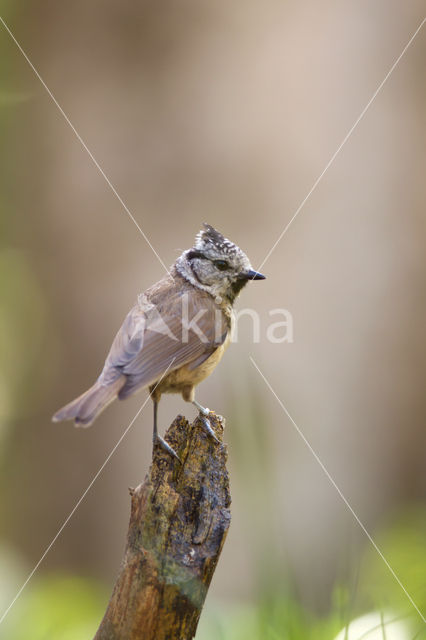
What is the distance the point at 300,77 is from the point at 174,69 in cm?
98

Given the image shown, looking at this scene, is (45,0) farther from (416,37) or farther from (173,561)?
(173,561)

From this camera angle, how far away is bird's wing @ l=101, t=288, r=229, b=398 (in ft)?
9.12

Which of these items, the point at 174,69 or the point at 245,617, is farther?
the point at 174,69

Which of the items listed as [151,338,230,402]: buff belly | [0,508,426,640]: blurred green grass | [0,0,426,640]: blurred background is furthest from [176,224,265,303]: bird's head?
[0,0,426,640]: blurred background

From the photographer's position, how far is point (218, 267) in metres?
3.42

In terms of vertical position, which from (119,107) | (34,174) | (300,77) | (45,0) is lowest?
(34,174)

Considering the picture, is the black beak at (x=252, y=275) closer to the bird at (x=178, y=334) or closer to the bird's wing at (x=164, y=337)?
the bird at (x=178, y=334)

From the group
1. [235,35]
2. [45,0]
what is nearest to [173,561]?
[235,35]

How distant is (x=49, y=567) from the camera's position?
5.56 m

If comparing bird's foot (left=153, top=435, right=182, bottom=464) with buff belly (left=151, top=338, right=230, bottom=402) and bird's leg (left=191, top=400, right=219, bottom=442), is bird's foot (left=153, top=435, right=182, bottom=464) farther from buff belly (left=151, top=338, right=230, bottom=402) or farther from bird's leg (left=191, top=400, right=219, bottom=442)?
buff belly (left=151, top=338, right=230, bottom=402)

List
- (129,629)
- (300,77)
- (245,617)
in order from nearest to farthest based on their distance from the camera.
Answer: (129,629) < (245,617) < (300,77)

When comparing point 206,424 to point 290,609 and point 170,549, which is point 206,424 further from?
point 290,609

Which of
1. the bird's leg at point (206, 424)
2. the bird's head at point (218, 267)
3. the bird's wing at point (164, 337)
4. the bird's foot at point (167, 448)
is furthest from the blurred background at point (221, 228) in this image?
the bird's foot at point (167, 448)

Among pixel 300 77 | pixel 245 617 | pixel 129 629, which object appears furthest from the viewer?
pixel 300 77
